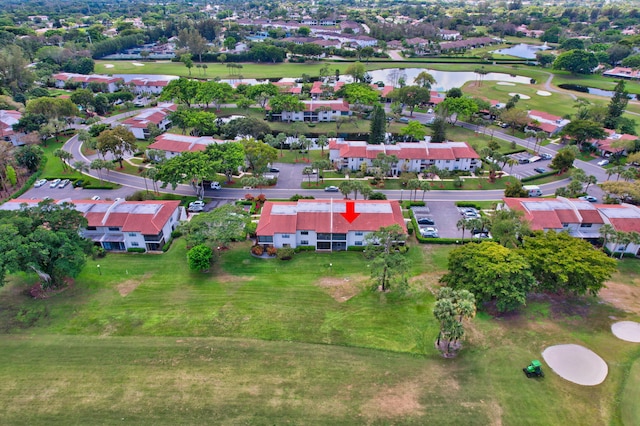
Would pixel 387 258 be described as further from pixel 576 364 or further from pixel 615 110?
pixel 615 110

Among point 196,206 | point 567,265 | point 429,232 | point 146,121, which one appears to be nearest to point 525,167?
point 429,232

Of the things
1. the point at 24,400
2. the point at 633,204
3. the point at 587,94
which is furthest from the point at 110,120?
the point at 587,94

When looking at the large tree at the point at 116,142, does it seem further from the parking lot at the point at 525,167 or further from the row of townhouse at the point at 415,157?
the parking lot at the point at 525,167

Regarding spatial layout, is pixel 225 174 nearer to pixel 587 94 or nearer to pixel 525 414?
pixel 525 414

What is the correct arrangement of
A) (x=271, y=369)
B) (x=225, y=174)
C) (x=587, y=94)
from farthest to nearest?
(x=587, y=94), (x=225, y=174), (x=271, y=369)

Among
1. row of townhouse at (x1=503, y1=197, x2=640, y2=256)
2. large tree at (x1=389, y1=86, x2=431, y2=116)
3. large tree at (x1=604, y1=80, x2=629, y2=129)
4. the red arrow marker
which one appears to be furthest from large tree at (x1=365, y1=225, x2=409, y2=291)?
large tree at (x1=604, y1=80, x2=629, y2=129)

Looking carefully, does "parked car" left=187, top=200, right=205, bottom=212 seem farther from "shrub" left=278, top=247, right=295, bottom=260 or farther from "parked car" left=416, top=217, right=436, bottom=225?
"parked car" left=416, top=217, right=436, bottom=225

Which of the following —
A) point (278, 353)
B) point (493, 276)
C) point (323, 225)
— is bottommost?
point (278, 353)
